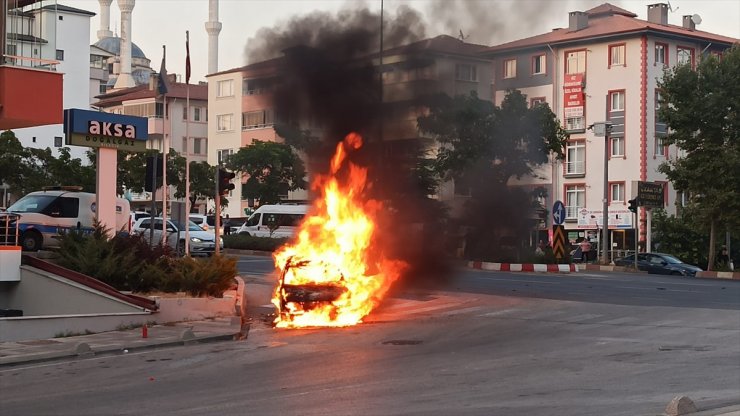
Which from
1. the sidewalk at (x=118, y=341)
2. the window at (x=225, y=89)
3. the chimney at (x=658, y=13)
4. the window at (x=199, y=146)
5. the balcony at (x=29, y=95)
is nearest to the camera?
the sidewalk at (x=118, y=341)

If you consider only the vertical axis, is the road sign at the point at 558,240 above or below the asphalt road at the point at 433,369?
above

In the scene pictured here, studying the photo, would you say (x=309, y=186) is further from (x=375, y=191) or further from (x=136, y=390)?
(x=136, y=390)

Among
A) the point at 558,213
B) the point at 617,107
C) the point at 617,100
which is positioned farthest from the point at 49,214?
the point at 617,107

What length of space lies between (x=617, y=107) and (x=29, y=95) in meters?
44.5

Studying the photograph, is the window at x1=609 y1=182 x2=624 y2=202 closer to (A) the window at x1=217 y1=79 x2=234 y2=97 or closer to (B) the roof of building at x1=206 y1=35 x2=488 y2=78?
(A) the window at x1=217 y1=79 x2=234 y2=97

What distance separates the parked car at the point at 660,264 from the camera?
46969 mm

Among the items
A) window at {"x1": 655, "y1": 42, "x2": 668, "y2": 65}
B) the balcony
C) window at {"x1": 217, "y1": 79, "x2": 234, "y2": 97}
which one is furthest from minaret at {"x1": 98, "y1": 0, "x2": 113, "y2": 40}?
the balcony

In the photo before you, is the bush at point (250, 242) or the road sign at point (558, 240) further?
the bush at point (250, 242)

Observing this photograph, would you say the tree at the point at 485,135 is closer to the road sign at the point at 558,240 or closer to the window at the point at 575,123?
the road sign at the point at 558,240

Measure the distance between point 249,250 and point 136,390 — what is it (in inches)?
1363

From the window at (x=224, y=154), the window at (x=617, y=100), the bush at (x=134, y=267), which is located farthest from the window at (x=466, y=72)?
the window at (x=224, y=154)

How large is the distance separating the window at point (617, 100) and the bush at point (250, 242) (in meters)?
22.6

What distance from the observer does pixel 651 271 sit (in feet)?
159

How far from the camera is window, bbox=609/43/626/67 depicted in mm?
49250
